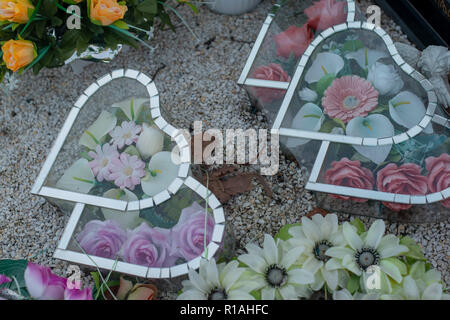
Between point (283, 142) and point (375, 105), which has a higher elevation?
point (375, 105)

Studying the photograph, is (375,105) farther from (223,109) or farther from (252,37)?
(252,37)

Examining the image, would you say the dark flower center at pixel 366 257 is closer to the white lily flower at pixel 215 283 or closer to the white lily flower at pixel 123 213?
the white lily flower at pixel 215 283

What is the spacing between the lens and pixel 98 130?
1252mm

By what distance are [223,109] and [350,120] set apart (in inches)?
20.8

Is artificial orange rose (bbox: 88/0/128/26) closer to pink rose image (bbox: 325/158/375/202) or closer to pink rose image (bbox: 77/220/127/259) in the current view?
pink rose image (bbox: 77/220/127/259)

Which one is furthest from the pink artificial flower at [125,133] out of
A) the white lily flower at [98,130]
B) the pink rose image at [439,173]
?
the pink rose image at [439,173]

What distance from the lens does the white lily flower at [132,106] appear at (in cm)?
126

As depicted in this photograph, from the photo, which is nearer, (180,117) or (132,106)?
(132,106)

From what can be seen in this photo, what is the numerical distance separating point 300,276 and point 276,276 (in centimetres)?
5

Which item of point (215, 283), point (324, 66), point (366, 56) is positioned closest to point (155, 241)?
point (215, 283)

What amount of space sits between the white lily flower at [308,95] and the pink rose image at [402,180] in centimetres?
29

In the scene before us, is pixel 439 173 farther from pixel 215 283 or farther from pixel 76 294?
pixel 76 294

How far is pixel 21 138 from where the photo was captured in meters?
1.62
